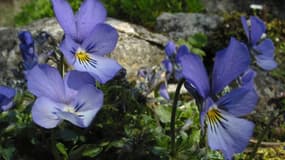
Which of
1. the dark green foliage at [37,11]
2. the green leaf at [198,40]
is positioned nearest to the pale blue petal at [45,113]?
the green leaf at [198,40]

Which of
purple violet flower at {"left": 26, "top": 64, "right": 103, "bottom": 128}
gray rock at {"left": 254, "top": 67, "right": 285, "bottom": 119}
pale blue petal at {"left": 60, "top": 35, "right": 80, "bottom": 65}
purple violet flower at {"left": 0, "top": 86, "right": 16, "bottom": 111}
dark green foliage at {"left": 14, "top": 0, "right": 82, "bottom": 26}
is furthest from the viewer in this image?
dark green foliage at {"left": 14, "top": 0, "right": 82, "bottom": 26}

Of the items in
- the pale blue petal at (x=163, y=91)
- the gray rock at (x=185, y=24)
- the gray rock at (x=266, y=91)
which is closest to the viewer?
the pale blue petal at (x=163, y=91)

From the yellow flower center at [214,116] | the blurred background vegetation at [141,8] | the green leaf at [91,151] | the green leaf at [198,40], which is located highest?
the blurred background vegetation at [141,8]

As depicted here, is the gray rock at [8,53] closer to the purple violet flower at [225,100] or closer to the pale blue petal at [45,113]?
the pale blue petal at [45,113]

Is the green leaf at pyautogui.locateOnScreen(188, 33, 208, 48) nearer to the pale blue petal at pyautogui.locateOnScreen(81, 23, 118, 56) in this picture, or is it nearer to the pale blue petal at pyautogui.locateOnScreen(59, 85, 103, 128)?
the pale blue petal at pyautogui.locateOnScreen(81, 23, 118, 56)

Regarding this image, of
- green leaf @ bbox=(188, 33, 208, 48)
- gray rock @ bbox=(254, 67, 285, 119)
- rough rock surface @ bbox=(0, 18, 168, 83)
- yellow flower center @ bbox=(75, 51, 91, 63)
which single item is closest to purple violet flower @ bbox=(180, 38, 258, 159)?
yellow flower center @ bbox=(75, 51, 91, 63)

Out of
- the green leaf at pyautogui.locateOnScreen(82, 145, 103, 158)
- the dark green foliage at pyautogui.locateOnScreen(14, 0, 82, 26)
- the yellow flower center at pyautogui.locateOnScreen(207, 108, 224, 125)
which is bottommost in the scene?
the green leaf at pyautogui.locateOnScreen(82, 145, 103, 158)

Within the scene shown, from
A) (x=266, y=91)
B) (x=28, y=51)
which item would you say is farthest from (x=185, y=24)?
(x=28, y=51)
